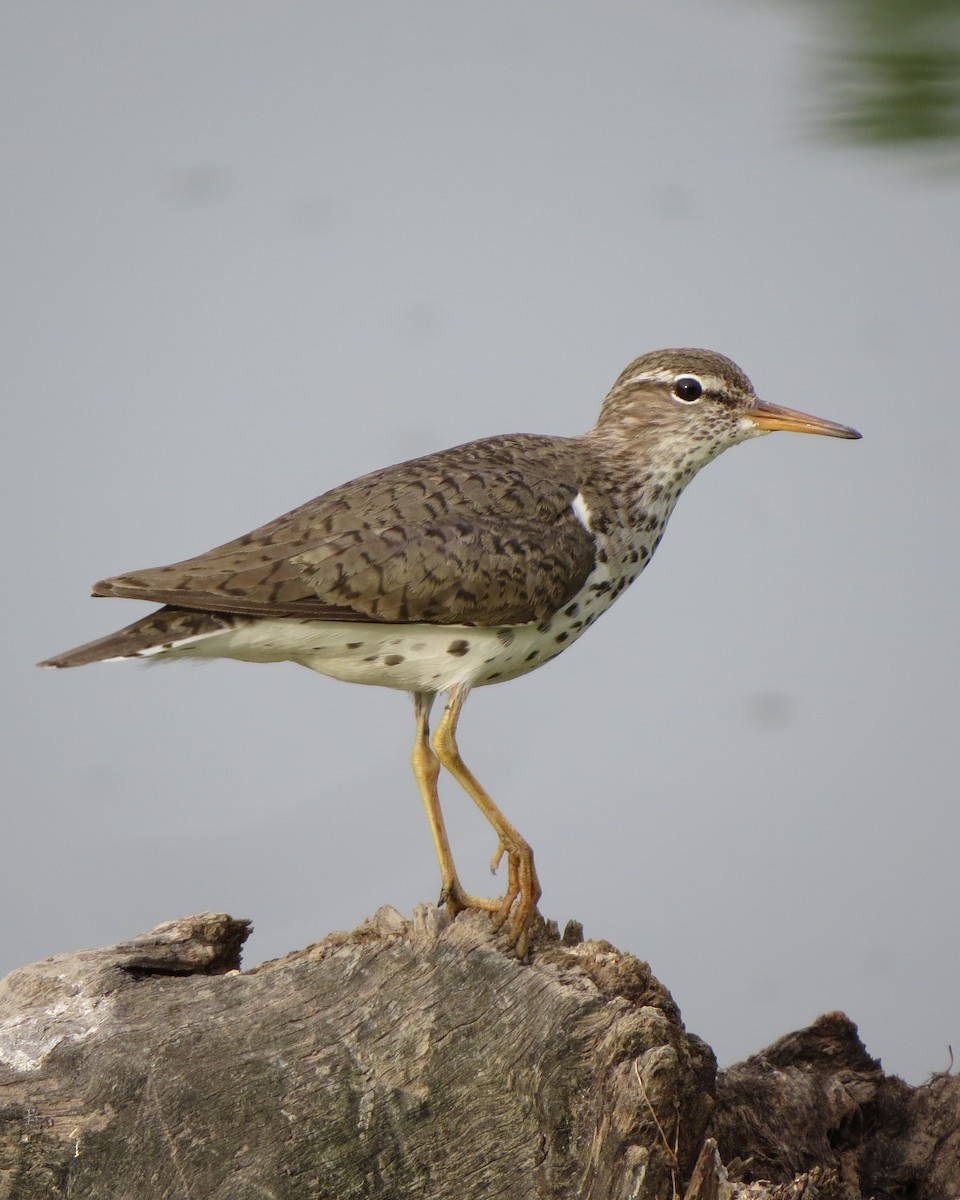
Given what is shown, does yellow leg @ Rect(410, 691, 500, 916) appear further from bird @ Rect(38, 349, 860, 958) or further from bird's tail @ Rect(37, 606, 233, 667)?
bird's tail @ Rect(37, 606, 233, 667)

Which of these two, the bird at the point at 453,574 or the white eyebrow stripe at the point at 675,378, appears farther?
the white eyebrow stripe at the point at 675,378

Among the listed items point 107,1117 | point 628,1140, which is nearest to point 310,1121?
point 107,1117

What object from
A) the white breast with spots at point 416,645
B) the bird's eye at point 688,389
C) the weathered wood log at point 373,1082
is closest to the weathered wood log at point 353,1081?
the weathered wood log at point 373,1082

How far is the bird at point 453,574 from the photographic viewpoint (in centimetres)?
622

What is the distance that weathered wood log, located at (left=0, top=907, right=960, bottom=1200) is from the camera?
5.06 m

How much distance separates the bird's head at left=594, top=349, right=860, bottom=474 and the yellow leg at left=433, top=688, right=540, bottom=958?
1825 millimetres

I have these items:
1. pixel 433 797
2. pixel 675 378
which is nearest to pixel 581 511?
pixel 675 378

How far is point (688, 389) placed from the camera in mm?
7562

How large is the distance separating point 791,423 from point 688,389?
0.55 metres

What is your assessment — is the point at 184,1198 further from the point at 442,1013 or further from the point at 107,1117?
the point at 442,1013

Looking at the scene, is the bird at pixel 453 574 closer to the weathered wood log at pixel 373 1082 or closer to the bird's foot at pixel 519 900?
the bird's foot at pixel 519 900

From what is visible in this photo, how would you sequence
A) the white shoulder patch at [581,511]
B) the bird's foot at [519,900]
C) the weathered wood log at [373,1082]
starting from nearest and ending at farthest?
1. the weathered wood log at [373,1082]
2. the bird's foot at [519,900]
3. the white shoulder patch at [581,511]

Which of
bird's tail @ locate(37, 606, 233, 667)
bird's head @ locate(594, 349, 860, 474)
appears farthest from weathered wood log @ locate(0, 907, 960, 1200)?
bird's head @ locate(594, 349, 860, 474)

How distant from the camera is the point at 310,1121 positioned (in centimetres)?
518
